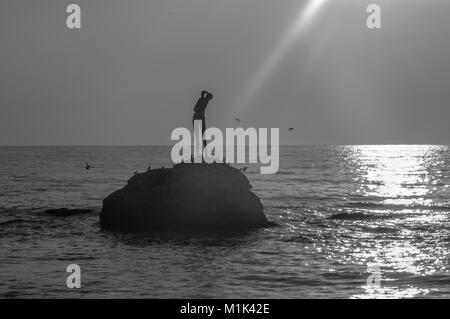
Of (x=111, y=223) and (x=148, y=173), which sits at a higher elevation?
(x=148, y=173)

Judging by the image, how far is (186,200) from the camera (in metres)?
38.3

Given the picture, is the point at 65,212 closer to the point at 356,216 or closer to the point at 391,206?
the point at 356,216

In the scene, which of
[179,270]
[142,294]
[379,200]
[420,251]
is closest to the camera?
[142,294]

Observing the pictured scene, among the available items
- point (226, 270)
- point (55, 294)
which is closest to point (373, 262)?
point (226, 270)

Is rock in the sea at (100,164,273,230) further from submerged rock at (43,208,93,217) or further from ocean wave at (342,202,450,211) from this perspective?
ocean wave at (342,202,450,211)

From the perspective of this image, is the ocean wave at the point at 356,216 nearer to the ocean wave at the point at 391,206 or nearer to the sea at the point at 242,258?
the sea at the point at 242,258

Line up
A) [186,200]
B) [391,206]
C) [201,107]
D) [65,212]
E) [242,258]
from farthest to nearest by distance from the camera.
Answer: [391,206] → [65,212] → [186,200] → [201,107] → [242,258]

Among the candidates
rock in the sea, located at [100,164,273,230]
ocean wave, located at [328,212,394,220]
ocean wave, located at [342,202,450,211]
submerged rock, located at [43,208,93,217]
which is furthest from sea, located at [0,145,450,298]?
ocean wave, located at [342,202,450,211]

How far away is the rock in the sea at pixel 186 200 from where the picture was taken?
38.4 m

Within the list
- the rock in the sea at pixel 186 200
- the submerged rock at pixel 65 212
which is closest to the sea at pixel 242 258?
the submerged rock at pixel 65 212

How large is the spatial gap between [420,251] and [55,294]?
1782 centimetres

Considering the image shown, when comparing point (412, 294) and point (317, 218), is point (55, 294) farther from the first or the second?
point (317, 218)

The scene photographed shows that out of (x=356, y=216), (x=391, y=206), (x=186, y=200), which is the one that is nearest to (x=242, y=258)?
(x=186, y=200)

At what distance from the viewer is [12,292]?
934 inches
